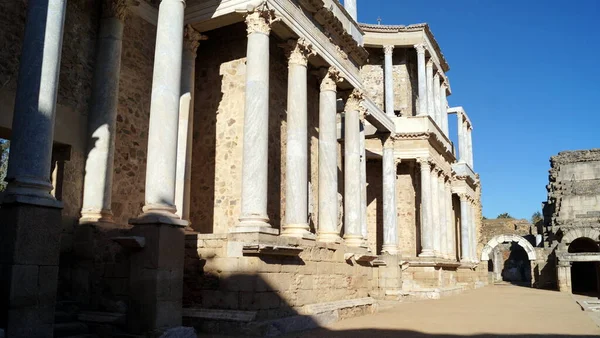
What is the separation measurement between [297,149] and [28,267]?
6.39m

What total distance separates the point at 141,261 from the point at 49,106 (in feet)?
9.07

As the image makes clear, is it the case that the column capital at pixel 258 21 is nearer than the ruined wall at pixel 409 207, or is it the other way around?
the column capital at pixel 258 21

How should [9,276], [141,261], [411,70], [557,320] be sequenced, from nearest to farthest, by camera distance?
1. [9,276]
2. [141,261]
3. [557,320]
4. [411,70]

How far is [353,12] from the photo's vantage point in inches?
651

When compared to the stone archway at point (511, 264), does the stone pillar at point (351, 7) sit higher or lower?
higher

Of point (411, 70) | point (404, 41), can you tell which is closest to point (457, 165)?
point (411, 70)

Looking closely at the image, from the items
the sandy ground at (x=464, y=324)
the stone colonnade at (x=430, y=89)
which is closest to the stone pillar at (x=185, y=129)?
the sandy ground at (x=464, y=324)

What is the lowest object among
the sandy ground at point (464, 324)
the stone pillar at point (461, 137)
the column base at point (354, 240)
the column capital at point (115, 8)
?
the sandy ground at point (464, 324)

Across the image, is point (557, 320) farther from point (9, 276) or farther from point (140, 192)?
point (9, 276)

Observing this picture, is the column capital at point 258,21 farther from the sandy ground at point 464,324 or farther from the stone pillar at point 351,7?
the sandy ground at point 464,324

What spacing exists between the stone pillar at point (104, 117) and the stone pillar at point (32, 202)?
299 centimetres

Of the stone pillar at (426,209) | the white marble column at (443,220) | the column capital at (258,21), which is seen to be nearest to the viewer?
the column capital at (258,21)

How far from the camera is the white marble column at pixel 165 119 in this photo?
29.5ft

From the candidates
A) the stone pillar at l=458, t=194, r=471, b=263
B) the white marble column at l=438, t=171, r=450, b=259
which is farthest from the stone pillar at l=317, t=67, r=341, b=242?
the stone pillar at l=458, t=194, r=471, b=263
